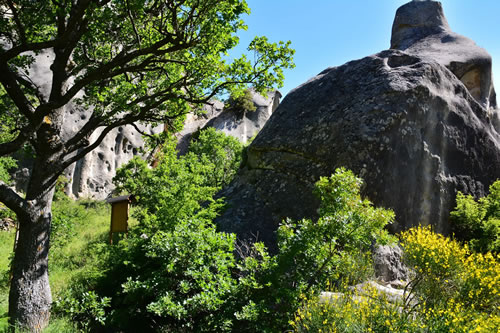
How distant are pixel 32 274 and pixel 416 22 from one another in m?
22.3

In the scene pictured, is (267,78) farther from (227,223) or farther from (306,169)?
(227,223)

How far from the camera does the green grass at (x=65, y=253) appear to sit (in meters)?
8.00

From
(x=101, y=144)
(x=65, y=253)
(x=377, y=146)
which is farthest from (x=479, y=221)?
(x=101, y=144)

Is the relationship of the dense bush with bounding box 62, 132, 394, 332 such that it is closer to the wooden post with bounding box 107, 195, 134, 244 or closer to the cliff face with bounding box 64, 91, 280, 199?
the wooden post with bounding box 107, 195, 134, 244

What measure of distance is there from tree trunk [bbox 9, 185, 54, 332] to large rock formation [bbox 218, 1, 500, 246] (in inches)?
157

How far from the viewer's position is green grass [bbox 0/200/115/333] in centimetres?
800

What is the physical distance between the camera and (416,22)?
67.7ft

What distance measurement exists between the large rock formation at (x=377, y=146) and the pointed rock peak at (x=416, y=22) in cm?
998

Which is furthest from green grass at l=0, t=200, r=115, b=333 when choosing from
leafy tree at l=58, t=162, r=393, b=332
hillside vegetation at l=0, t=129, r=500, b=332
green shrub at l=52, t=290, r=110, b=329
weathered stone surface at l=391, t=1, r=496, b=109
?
weathered stone surface at l=391, t=1, r=496, b=109

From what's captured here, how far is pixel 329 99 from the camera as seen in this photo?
9961 mm

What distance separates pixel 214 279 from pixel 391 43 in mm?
20302

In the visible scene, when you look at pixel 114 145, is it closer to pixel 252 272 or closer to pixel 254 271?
pixel 252 272

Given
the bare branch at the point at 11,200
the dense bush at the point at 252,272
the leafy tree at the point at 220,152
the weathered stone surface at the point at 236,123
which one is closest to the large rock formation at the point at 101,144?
the weathered stone surface at the point at 236,123

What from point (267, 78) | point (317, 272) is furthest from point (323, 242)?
point (267, 78)
